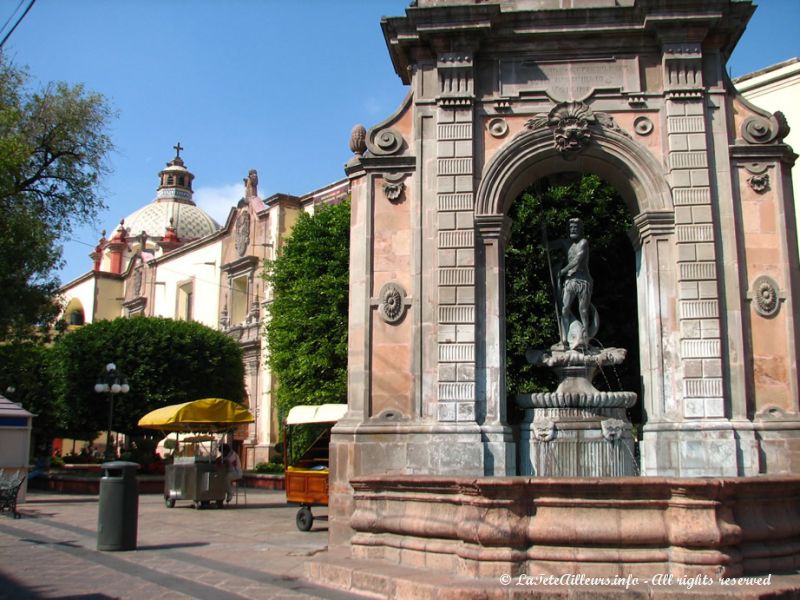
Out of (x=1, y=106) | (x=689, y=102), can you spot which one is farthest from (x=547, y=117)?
(x=1, y=106)

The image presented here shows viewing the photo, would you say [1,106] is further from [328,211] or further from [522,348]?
[522,348]

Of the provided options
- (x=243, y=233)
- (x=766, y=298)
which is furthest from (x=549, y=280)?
(x=243, y=233)

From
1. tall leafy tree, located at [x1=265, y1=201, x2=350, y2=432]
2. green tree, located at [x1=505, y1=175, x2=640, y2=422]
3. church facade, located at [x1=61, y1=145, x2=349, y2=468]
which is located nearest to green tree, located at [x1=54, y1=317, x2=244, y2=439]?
church facade, located at [x1=61, y1=145, x2=349, y2=468]

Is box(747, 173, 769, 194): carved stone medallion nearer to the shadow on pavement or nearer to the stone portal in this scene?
the stone portal

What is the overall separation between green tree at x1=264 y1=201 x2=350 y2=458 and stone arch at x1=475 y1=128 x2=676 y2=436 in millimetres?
15934

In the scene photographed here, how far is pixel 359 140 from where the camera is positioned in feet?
41.8

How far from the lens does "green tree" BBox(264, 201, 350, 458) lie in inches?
1102

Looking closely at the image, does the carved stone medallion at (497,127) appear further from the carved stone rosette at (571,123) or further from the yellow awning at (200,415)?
the yellow awning at (200,415)

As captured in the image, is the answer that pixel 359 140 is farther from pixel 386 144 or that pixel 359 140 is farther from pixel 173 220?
pixel 173 220

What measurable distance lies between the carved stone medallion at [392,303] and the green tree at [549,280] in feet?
24.4

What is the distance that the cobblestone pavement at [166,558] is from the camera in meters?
8.56

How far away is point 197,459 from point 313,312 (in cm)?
869

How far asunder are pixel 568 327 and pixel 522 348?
6.90m

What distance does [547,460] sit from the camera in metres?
11.3
